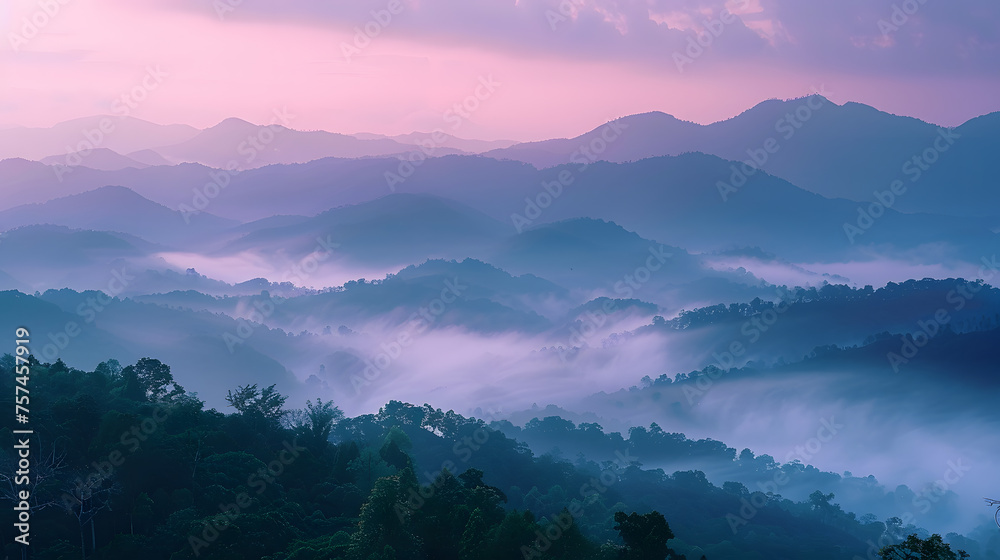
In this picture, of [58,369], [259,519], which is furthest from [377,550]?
[58,369]

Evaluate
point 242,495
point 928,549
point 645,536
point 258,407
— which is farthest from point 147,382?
point 928,549

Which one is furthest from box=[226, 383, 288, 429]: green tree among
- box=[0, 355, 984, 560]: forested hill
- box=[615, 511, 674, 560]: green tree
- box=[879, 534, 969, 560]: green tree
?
box=[879, 534, 969, 560]: green tree

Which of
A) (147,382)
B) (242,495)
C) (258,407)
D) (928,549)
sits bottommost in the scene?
(928,549)

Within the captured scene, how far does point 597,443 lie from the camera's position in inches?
4843

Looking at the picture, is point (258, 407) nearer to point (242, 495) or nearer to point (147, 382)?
point (147, 382)

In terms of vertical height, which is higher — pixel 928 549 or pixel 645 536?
pixel 645 536

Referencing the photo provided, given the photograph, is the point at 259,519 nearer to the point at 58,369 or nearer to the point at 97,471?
the point at 97,471

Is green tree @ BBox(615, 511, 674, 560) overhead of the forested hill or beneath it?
beneath

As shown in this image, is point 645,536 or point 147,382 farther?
point 147,382

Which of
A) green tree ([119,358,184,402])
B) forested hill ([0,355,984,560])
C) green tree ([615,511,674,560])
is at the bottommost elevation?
green tree ([615,511,674,560])

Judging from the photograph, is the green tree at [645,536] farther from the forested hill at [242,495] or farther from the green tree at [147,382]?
the green tree at [147,382]

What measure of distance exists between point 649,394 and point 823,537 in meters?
107

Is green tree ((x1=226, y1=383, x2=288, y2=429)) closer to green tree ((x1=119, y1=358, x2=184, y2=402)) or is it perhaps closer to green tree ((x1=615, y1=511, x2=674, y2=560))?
green tree ((x1=119, y1=358, x2=184, y2=402))

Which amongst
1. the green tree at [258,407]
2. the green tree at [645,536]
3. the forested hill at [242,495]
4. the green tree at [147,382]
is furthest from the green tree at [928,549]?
the green tree at [147,382]
